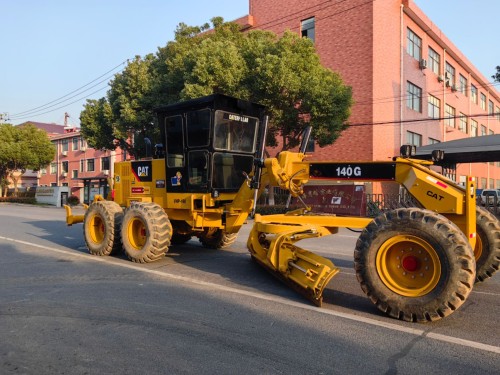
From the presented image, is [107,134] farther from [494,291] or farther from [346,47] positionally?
[494,291]

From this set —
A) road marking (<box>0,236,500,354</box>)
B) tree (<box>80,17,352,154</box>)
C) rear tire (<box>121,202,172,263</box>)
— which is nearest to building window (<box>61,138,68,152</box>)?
tree (<box>80,17,352,154</box>)

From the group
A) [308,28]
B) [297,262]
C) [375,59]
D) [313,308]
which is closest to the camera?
[313,308]

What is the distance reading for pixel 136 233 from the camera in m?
8.22

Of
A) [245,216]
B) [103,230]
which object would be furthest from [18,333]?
[103,230]

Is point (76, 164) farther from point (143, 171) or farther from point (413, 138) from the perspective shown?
point (143, 171)

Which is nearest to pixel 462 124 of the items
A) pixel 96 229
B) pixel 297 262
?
pixel 96 229

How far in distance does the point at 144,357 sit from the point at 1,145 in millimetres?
47236

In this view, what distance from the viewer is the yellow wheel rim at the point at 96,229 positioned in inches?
357

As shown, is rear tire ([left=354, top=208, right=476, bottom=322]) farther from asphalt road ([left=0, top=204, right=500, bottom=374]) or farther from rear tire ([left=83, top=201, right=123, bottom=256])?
rear tire ([left=83, top=201, right=123, bottom=256])

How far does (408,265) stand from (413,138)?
2693 centimetres

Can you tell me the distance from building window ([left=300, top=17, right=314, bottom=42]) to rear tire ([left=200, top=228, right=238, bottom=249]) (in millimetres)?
21063

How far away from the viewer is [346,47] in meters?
25.5

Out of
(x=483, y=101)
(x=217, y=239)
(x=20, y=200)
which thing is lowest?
(x=20, y=200)

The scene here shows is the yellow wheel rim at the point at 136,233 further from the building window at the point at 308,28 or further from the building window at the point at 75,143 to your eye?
the building window at the point at 75,143
